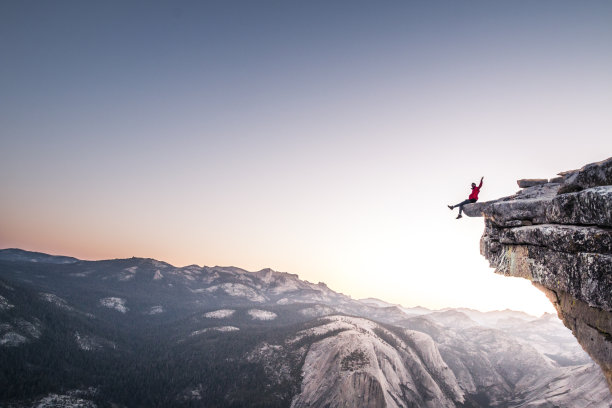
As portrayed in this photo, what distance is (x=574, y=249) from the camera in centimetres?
845

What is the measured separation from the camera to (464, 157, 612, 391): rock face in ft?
25.0

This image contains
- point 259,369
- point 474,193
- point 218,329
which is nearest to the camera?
point 474,193

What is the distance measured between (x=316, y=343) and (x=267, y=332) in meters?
44.5

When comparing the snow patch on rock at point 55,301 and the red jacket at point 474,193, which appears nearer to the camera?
the red jacket at point 474,193

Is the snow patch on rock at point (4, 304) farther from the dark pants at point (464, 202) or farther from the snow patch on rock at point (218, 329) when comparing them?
the dark pants at point (464, 202)

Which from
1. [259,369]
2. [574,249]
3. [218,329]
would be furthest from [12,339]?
[574,249]

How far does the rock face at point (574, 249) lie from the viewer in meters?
7.63

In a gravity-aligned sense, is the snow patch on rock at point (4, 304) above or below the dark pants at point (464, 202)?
below

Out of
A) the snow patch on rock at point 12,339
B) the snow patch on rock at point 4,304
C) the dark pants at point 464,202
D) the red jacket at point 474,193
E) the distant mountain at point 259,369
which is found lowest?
the distant mountain at point 259,369

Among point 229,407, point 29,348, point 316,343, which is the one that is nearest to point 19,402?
point 29,348

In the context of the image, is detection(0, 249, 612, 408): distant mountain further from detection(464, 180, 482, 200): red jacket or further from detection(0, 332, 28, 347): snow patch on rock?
detection(464, 180, 482, 200): red jacket

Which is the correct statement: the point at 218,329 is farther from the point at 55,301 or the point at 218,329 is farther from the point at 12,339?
the point at 55,301

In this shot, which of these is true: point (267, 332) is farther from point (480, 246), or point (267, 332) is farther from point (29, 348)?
point (480, 246)

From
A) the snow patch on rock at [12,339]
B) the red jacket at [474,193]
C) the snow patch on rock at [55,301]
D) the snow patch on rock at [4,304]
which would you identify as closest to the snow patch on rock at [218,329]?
the snow patch on rock at [12,339]
